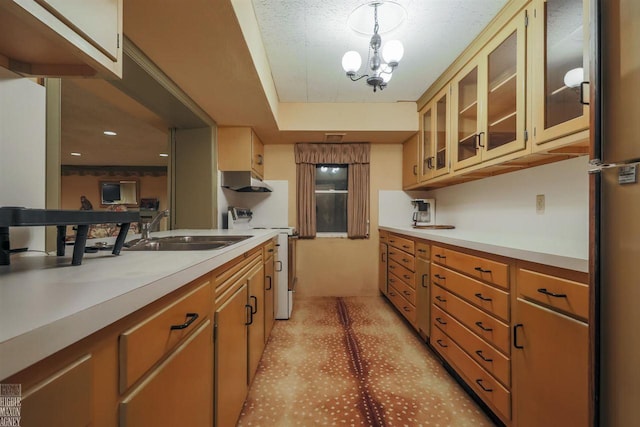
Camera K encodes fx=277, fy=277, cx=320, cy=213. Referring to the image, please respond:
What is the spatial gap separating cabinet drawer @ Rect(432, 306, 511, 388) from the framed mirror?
19.4ft

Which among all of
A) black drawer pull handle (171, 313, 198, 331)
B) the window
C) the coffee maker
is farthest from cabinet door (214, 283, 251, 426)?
the coffee maker

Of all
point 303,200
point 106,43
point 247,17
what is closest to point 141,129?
point 303,200

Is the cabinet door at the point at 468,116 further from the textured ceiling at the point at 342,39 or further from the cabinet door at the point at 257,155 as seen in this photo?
the cabinet door at the point at 257,155

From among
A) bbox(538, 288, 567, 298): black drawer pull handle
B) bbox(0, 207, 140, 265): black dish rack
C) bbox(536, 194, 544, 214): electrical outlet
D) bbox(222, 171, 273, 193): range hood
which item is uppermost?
bbox(222, 171, 273, 193): range hood

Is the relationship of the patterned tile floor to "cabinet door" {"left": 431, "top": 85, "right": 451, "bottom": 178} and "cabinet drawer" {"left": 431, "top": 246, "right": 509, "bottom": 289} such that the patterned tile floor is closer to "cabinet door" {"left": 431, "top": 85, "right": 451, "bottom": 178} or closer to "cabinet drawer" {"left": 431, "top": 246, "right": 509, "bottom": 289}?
"cabinet drawer" {"left": 431, "top": 246, "right": 509, "bottom": 289}

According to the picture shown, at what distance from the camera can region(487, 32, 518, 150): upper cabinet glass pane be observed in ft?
5.78

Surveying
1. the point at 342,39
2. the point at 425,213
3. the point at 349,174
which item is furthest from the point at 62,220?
the point at 425,213

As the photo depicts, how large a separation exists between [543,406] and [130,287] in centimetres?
151

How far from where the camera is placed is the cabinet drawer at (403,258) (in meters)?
2.47

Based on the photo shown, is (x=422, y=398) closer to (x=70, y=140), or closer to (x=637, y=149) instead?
(x=637, y=149)

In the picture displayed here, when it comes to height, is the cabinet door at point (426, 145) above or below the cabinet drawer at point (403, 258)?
above

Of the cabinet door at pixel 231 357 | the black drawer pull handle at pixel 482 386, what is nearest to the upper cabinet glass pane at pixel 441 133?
the black drawer pull handle at pixel 482 386

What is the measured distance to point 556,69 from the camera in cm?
148

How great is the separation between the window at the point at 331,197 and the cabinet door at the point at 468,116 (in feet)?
5.51
